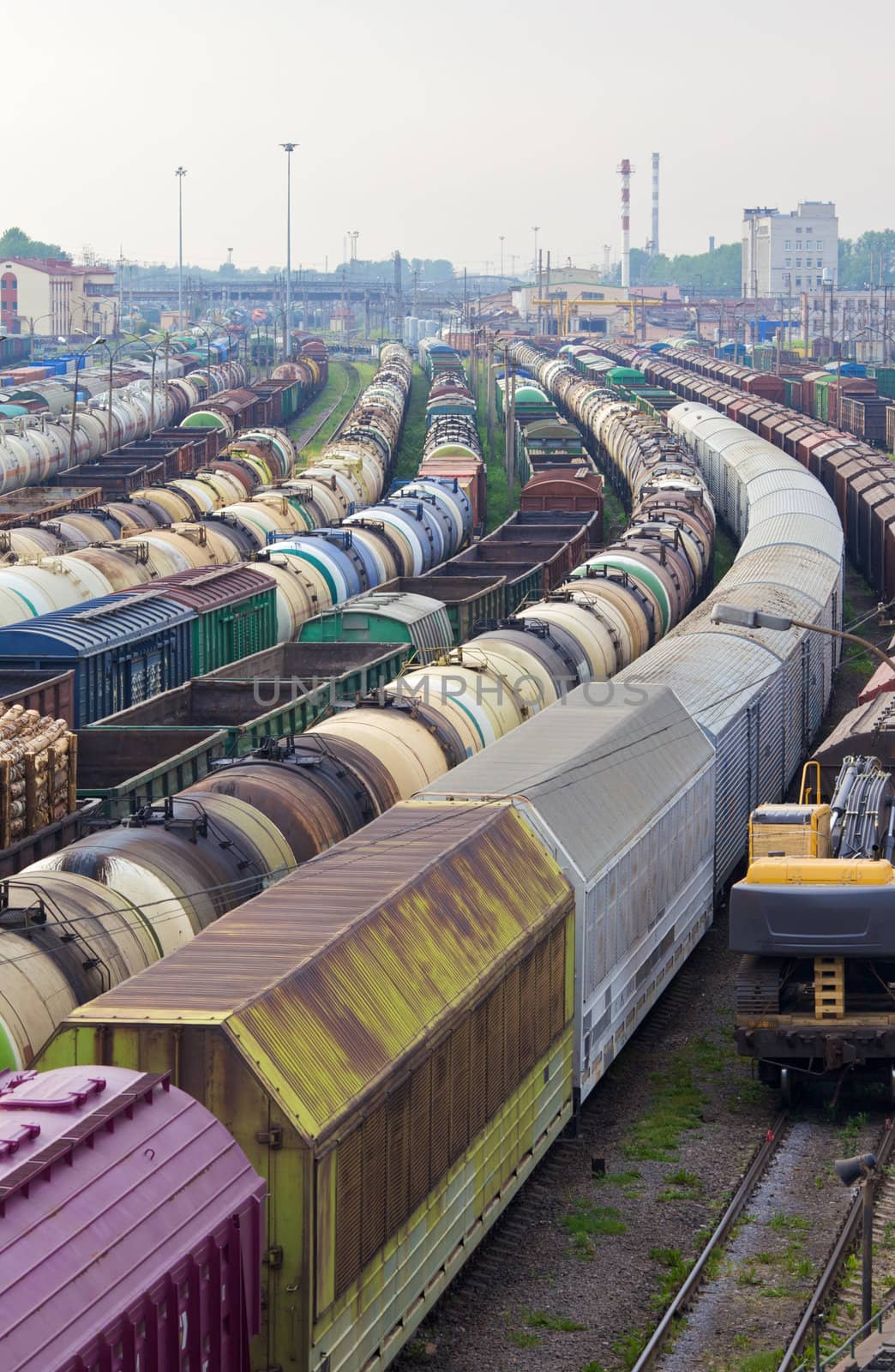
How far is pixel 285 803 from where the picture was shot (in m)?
20.2

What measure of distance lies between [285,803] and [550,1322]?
6611 mm

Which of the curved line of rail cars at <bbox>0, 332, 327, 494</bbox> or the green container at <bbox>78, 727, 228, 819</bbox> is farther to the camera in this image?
the curved line of rail cars at <bbox>0, 332, 327, 494</bbox>

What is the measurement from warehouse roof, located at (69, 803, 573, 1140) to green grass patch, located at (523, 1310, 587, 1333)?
9.72ft

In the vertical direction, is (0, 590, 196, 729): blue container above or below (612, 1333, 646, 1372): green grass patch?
above

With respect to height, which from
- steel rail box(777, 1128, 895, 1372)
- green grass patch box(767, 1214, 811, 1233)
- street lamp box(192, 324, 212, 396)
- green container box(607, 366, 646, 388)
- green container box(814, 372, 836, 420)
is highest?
street lamp box(192, 324, 212, 396)

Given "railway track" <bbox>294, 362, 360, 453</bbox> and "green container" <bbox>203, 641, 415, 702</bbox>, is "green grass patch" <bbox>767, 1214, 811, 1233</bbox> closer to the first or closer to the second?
"green container" <bbox>203, 641, 415, 702</bbox>

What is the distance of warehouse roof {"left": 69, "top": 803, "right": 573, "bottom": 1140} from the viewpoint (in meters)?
13.0

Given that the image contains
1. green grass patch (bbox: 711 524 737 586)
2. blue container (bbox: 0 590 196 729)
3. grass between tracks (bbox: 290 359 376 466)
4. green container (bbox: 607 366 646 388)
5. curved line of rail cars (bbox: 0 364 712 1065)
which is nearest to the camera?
curved line of rail cars (bbox: 0 364 712 1065)

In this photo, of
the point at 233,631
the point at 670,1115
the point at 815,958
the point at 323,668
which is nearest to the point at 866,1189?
the point at 815,958

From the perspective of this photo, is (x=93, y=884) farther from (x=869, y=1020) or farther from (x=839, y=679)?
(x=839, y=679)

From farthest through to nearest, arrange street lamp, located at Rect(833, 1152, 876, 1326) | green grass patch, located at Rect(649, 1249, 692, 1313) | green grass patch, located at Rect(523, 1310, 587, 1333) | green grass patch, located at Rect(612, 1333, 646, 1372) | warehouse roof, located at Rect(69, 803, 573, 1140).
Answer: green grass patch, located at Rect(649, 1249, 692, 1313)
green grass patch, located at Rect(523, 1310, 587, 1333)
green grass patch, located at Rect(612, 1333, 646, 1372)
street lamp, located at Rect(833, 1152, 876, 1326)
warehouse roof, located at Rect(69, 803, 573, 1140)

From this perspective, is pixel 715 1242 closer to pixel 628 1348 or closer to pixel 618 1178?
pixel 618 1178

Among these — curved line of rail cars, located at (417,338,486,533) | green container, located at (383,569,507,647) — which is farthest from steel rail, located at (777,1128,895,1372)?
curved line of rail cars, located at (417,338,486,533)

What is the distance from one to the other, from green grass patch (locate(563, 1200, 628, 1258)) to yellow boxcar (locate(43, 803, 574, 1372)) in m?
0.67
